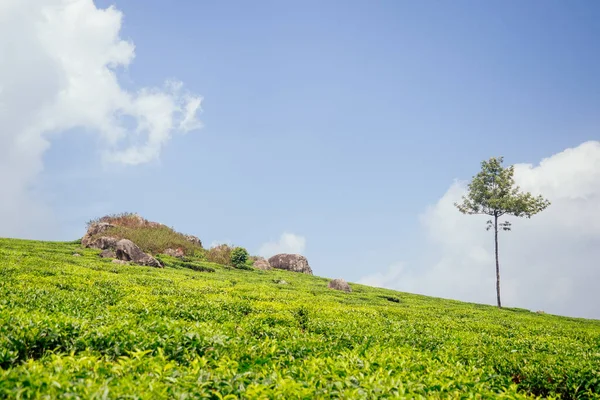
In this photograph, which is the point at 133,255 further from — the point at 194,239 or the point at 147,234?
the point at 194,239

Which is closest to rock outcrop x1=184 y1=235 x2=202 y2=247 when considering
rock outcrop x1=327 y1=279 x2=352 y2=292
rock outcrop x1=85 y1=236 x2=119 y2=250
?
rock outcrop x1=85 y1=236 x2=119 y2=250

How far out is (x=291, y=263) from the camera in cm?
6556

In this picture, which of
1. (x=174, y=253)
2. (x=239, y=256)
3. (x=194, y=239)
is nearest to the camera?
(x=239, y=256)

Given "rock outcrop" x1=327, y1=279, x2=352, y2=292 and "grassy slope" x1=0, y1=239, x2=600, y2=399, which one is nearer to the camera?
"grassy slope" x1=0, y1=239, x2=600, y2=399

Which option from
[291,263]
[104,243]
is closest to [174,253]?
[104,243]

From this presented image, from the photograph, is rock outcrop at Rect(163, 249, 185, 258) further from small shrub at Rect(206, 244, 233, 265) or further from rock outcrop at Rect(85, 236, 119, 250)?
rock outcrop at Rect(85, 236, 119, 250)

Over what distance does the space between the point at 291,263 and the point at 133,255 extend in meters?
30.5

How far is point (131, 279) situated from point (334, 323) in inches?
572

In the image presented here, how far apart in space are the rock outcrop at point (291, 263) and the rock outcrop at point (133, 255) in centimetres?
2805

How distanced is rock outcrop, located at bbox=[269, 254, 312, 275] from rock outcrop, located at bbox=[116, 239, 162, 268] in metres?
28.0

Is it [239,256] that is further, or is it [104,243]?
[239,256]

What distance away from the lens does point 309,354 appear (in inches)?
379

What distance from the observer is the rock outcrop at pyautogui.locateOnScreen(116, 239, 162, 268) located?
39.1 m

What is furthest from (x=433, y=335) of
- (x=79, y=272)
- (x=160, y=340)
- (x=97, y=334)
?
(x=79, y=272)
